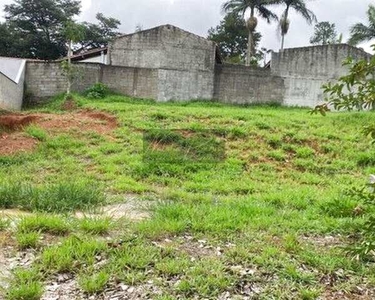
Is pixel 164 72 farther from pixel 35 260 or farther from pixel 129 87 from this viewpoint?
pixel 35 260

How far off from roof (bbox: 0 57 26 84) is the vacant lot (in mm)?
4613

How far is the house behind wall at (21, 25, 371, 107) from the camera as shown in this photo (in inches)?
544

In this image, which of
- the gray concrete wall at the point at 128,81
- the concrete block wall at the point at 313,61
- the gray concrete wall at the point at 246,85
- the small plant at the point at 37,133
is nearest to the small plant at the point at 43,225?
the small plant at the point at 37,133

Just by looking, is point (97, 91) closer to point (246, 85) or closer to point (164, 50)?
point (164, 50)

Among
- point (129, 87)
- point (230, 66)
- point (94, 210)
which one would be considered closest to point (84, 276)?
point (94, 210)

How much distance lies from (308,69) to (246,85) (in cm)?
253

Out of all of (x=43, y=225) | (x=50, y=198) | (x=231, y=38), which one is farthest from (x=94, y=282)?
(x=231, y=38)

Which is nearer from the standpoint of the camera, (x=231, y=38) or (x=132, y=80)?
(x=132, y=80)

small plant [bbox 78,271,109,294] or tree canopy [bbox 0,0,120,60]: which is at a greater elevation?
tree canopy [bbox 0,0,120,60]

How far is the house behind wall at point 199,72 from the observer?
45.3 ft

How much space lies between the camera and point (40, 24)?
25.1 metres

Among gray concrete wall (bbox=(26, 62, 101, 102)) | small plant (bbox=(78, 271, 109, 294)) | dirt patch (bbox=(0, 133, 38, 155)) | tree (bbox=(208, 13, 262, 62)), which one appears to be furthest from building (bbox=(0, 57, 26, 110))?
tree (bbox=(208, 13, 262, 62))

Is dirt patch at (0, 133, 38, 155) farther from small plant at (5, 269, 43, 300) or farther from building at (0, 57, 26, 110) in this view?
small plant at (5, 269, 43, 300)

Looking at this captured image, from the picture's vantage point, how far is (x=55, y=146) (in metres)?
7.83
